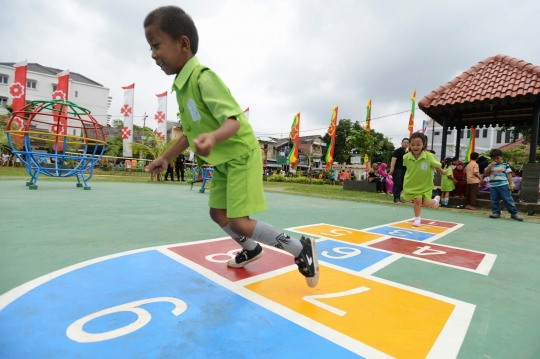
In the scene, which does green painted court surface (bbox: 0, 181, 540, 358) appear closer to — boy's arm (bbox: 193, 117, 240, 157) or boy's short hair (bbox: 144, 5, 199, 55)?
boy's arm (bbox: 193, 117, 240, 157)

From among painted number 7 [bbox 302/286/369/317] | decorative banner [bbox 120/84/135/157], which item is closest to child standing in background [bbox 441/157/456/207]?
painted number 7 [bbox 302/286/369/317]

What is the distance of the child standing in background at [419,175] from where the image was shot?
4.88 metres

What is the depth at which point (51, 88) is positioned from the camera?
38.5 metres

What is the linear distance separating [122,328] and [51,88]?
47451 mm

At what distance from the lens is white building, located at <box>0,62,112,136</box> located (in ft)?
117

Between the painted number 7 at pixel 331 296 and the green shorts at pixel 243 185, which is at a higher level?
the green shorts at pixel 243 185

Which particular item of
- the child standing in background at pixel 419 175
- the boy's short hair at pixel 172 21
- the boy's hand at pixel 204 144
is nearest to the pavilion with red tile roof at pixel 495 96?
the child standing in background at pixel 419 175

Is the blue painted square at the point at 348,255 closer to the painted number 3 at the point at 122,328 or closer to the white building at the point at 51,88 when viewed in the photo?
the painted number 3 at the point at 122,328

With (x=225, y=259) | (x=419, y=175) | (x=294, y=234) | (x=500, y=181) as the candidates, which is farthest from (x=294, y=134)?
(x=225, y=259)

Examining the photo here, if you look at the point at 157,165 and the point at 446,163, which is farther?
the point at 446,163

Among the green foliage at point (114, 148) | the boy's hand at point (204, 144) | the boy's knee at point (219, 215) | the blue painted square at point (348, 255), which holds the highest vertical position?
the green foliage at point (114, 148)

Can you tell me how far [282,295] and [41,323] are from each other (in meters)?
1.17

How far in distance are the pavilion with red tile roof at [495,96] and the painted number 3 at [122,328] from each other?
9580 millimetres

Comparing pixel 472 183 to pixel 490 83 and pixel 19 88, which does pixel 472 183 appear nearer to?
pixel 490 83
